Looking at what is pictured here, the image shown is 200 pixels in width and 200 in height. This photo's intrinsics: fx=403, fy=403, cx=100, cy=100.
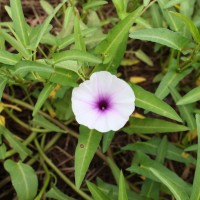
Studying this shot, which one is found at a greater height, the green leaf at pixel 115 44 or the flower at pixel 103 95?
the green leaf at pixel 115 44

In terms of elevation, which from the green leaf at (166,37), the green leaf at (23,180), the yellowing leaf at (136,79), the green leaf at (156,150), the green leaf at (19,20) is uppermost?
the green leaf at (19,20)

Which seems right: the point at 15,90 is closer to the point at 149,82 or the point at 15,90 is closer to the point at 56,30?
the point at 56,30

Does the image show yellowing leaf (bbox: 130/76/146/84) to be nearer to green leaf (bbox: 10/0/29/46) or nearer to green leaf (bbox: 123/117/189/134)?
green leaf (bbox: 123/117/189/134)

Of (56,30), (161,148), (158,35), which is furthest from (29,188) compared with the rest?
(56,30)

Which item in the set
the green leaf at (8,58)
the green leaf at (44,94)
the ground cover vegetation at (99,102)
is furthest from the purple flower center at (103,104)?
the green leaf at (8,58)

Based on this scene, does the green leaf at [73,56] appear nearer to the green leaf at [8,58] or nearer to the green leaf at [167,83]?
the green leaf at [8,58]

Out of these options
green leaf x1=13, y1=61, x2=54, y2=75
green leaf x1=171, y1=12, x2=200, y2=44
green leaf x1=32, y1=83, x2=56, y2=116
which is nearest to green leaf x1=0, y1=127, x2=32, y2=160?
green leaf x1=32, y1=83, x2=56, y2=116
